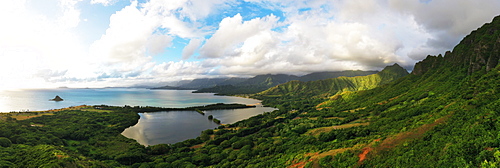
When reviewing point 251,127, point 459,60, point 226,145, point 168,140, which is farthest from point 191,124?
point 459,60

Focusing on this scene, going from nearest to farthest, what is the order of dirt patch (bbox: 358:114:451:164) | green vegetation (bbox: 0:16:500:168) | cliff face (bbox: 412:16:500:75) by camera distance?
1. green vegetation (bbox: 0:16:500:168)
2. dirt patch (bbox: 358:114:451:164)
3. cliff face (bbox: 412:16:500:75)

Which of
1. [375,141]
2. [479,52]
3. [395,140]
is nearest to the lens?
[395,140]

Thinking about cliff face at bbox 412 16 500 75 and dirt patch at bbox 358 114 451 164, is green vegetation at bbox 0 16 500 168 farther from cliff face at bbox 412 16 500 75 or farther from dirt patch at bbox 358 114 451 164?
cliff face at bbox 412 16 500 75

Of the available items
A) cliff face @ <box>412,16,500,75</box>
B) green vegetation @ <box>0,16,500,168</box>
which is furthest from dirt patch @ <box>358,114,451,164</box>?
cliff face @ <box>412,16,500,75</box>

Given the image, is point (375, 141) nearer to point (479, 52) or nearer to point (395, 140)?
point (395, 140)

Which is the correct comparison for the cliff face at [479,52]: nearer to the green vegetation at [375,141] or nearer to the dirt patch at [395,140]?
the green vegetation at [375,141]

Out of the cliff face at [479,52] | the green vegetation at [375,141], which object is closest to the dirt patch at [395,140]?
the green vegetation at [375,141]

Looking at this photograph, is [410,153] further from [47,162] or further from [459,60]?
[459,60]

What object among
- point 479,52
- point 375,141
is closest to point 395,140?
point 375,141
